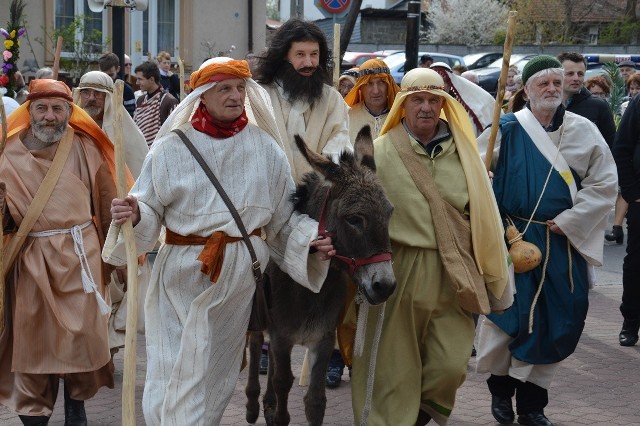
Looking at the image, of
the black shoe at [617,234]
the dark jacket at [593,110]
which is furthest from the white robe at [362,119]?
the black shoe at [617,234]

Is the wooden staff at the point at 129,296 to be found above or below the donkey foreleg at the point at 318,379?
above

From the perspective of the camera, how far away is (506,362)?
6.84 m

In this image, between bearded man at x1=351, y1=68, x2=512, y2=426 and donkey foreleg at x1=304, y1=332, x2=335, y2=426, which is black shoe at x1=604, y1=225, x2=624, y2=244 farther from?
donkey foreleg at x1=304, y1=332, x2=335, y2=426

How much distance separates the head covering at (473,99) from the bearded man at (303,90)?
2.70m

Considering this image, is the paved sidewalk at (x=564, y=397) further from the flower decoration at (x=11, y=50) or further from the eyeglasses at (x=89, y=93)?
the flower decoration at (x=11, y=50)

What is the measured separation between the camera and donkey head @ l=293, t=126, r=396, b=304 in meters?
5.25

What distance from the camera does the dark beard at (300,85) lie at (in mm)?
6609

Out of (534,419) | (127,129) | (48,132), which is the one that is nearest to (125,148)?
(127,129)

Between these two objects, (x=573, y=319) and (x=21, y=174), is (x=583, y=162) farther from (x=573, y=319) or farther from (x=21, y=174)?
(x=21, y=174)

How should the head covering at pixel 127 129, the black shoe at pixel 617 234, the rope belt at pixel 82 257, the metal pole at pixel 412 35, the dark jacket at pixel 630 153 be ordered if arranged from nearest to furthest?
the rope belt at pixel 82 257 → the head covering at pixel 127 129 → the dark jacket at pixel 630 153 → the black shoe at pixel 617 234 → the metal pole at pixel 412 35

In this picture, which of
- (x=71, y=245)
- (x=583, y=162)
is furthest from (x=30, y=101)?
(x=583, y=162)

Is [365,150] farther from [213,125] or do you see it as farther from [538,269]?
[538,269]

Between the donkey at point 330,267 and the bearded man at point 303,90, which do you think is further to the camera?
the bearded man at point 303,90

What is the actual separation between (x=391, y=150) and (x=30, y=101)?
2.12 meters
